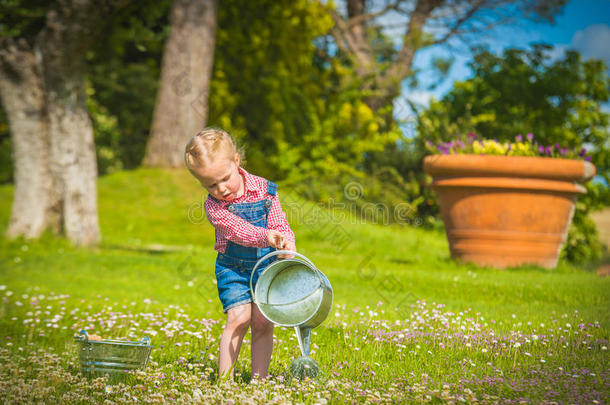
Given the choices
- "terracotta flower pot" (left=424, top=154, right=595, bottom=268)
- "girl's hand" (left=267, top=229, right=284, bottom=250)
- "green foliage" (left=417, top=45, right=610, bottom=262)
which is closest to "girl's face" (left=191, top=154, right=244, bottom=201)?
"girl's hand" (left=267, top=229, right=284, bottom=250)

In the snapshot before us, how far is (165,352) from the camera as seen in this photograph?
366 cm

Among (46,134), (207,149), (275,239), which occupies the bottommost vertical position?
(275,239)

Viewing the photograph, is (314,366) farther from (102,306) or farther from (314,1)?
(314,1)

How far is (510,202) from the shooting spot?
7312 millimetres

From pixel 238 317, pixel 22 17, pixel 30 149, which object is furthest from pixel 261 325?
pixel 22 17

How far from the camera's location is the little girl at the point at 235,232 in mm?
3035

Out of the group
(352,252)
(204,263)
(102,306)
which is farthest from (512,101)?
(102,306)

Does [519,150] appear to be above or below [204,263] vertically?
above

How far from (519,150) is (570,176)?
760 mm

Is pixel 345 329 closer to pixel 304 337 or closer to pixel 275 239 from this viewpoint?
pixel 304 337

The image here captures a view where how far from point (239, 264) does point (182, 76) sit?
10.4 m

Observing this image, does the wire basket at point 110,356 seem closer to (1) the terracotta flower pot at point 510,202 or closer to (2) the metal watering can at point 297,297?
(2) the metal watering can at point 297,297

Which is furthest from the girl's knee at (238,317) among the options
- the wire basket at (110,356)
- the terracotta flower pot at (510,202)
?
the terracotta flower pot at (510,202)

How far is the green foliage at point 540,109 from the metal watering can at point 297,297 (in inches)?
376
